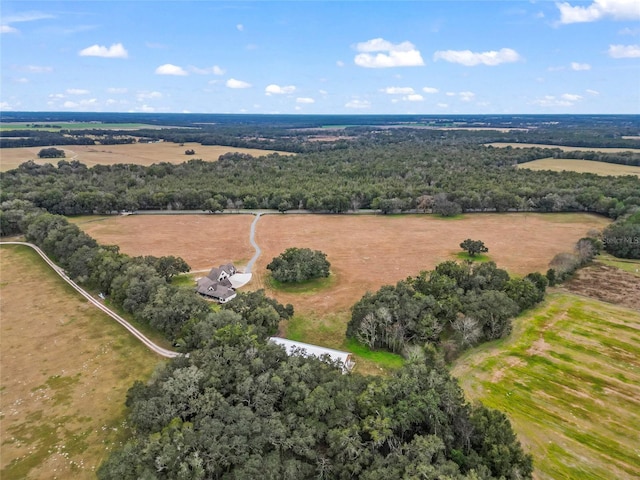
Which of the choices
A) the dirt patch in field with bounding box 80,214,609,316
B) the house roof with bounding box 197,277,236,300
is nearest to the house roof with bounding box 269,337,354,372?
the dirt patch in field with bounding box 80,214,609,316

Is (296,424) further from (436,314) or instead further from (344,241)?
(344,241)

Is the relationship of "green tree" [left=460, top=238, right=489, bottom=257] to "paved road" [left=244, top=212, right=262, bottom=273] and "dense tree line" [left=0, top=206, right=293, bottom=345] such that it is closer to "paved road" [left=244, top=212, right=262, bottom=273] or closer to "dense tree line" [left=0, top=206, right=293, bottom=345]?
"paved road" [left=244, top=212, right=262, bottom=273]

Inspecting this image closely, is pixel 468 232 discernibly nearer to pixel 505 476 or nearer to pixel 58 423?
pixel 505 476

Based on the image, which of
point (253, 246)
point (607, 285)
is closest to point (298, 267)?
point (253, 246)

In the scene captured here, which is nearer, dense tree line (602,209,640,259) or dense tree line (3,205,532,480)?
dense tree line (3,205,532,480)

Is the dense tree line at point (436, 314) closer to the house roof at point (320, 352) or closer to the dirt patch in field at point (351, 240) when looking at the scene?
the house roof at point (320, 352)

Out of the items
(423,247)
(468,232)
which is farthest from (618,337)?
(468,232)
